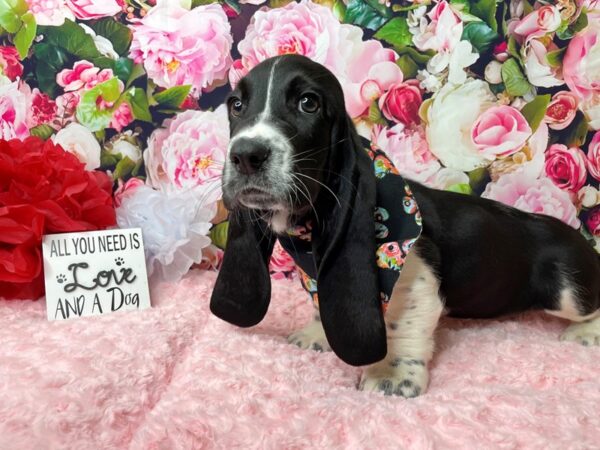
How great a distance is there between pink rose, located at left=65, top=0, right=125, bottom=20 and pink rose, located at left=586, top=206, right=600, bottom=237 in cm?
246

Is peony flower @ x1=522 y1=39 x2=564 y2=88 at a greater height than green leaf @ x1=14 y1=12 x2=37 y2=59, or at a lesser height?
lesser

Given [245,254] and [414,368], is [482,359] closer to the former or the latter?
[414,368]

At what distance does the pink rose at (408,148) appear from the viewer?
2406 mm

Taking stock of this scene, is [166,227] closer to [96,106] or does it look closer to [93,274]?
[93,274]

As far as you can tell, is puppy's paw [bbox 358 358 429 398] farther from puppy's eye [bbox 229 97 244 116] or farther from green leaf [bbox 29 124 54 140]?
green leaf [bbox 29 124 54 140]

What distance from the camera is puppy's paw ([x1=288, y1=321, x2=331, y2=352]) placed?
71.3 inches

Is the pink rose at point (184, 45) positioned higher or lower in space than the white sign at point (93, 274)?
higher

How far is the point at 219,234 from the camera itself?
2564 mm

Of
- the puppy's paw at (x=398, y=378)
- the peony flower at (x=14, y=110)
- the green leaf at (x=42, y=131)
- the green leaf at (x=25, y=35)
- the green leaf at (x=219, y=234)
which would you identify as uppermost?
the green leaf at (x=25, y=35)

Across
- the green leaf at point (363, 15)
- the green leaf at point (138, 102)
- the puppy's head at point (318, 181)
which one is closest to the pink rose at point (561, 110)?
the green leaf at point (363, 15)

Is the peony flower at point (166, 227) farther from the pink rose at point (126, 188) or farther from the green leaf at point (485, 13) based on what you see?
the green leaf at point (485, 13)

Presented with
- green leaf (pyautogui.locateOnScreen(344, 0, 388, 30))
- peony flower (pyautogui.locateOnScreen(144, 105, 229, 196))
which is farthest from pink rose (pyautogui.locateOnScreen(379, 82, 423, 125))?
peony flower (pyautogui.locateOnScreen(144, 105, 229, 196))

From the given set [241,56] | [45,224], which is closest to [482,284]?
[241,56]

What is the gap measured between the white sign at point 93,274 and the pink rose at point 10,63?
1001mm
